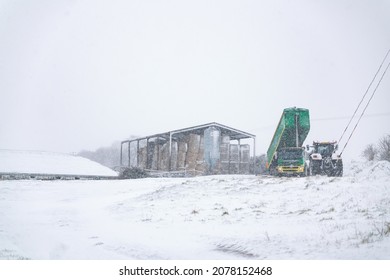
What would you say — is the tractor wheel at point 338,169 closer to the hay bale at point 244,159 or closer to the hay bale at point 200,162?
the hay bale at point 200,162

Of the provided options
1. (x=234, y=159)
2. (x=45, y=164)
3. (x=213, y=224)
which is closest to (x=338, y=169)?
(x=234, y=159)

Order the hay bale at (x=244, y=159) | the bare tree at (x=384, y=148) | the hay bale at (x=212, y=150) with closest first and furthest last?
the hay bale at (x=212, y=150) → the hay bale at (x=244, y=159) → the bare tree at (x=384, y=148)

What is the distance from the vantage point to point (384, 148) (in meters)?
38.9

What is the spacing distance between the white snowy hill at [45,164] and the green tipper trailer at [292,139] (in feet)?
53.1

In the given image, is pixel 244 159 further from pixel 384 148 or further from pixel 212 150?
pixel 384 148

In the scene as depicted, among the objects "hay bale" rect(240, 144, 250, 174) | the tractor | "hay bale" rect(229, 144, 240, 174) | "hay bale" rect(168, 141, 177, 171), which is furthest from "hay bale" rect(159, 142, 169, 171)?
the tractor

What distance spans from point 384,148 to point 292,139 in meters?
24.4

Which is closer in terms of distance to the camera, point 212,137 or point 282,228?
point 282,228

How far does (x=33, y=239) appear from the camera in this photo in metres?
8.56

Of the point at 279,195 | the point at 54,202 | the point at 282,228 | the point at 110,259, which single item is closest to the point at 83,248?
Answer: the point at 110,259

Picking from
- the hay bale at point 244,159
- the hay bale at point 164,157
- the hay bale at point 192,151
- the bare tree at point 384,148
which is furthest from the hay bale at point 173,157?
the bare tree at point 384,148

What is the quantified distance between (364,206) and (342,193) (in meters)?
1.74

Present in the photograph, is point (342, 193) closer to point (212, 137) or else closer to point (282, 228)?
Result: point (282, 228)

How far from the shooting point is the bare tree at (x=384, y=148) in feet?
121
